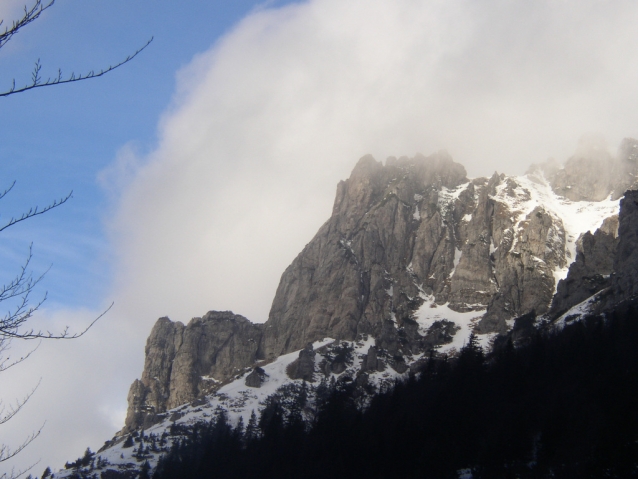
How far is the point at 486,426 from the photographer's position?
75750 mm

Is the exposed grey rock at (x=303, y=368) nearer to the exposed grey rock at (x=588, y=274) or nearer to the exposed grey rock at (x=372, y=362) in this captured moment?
the exposed grey rock at (x=372, y=362)

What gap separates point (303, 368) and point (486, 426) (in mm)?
120976

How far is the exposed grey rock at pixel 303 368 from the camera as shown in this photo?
7495 inches

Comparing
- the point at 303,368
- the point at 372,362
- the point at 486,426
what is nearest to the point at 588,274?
the point at 372,362

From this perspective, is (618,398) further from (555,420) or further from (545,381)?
(545,381)

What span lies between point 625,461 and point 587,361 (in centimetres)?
3165

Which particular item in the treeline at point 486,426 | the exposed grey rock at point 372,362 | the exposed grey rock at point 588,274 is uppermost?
the exposed grey rock at point 588,274

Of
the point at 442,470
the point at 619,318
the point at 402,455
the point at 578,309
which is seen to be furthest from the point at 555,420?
the point at 578,309

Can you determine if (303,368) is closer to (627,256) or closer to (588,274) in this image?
(588,274)

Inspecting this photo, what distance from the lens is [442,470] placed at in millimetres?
69750

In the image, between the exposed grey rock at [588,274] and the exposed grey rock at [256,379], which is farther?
the exposed grey rock at [256,379]

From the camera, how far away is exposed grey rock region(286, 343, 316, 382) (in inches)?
7495

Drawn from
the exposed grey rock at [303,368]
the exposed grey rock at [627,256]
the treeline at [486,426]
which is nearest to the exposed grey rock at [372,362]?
the exposed grey rock at [303,368]

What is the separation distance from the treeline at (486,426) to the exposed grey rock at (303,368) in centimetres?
7632
